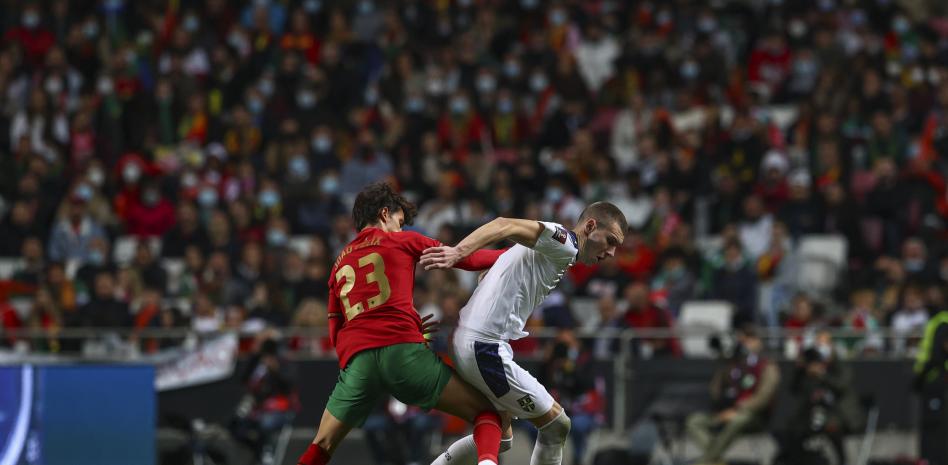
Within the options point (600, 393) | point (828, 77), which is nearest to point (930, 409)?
point (600, 393)

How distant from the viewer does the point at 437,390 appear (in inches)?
328

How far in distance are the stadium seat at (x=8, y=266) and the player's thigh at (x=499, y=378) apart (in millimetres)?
11261

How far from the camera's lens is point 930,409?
13492mm

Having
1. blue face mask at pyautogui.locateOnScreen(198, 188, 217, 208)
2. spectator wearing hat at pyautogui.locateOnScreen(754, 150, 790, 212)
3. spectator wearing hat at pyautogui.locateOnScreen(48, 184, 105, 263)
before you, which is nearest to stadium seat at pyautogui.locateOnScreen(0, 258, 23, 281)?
spectator wearing hat at pyautogui.locateOnScreen(48, 184, 105, 263)

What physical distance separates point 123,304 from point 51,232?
2819 mm

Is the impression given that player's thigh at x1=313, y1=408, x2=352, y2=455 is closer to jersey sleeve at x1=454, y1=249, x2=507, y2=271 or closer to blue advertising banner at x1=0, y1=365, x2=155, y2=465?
jersey sleeve at x1=454, y1=249, x2=507, y2=271

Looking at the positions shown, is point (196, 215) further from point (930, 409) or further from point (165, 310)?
point (930, 409)

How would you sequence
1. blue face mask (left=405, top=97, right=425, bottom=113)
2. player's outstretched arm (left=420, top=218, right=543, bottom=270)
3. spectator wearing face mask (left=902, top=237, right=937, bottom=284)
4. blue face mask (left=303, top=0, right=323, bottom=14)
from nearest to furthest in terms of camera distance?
player's outstretched arm (left=420, top=218, right=543, bottom=270) < spectator wearing face mask (left=902, top=237, right=937, bottom=284) < blue face mask (left=405, top=97, right=425, bottom=113) < blue face mask (left=303, top=0, right=323, bottom=14)

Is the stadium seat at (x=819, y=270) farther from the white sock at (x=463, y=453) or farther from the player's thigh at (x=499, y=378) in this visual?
the player's thigh at (x=499, y=378)

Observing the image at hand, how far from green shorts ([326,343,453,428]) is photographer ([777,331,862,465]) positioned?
6.73 metres

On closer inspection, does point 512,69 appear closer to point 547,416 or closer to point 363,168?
point 363,168

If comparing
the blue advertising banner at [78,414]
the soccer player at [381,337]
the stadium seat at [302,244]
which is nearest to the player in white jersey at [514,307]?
the soccer player at [381,337]

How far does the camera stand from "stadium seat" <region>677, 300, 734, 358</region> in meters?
16.0

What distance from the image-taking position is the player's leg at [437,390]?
8203 mm
